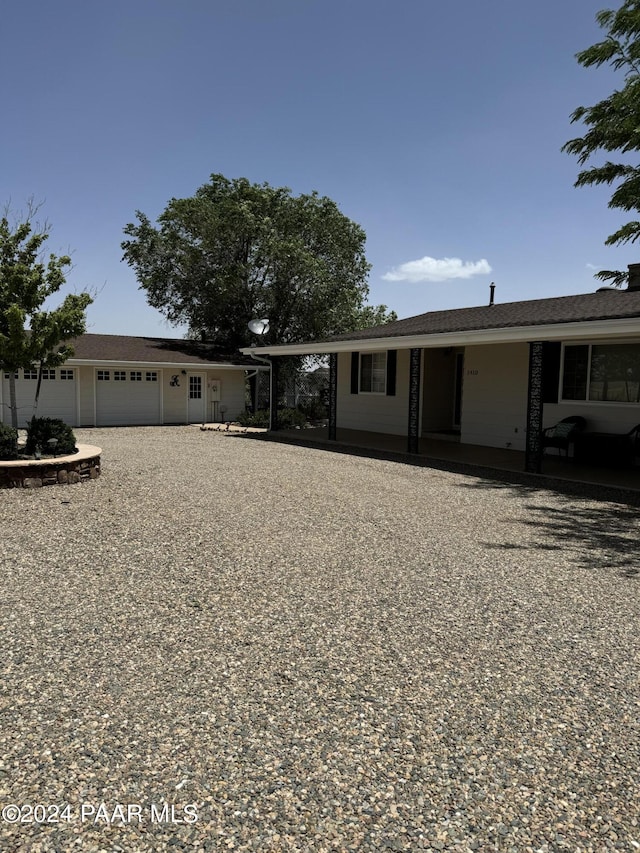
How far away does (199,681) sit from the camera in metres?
3.05

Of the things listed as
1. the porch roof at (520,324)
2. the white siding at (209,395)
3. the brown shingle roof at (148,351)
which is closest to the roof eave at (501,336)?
the porch roof at (520,324)

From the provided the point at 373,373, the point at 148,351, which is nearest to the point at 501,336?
the point at 373,373

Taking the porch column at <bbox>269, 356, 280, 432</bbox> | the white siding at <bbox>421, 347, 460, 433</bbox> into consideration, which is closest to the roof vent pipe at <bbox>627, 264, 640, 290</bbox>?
the white siding at <bbox>421, 347, 460, 433</bbox>

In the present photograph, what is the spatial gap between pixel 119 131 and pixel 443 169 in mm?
8592

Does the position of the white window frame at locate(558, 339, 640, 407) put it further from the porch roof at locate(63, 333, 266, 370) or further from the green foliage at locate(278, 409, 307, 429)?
the porch roof at locate(63, 333, 266, 370)

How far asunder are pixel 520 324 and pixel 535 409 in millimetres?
1544

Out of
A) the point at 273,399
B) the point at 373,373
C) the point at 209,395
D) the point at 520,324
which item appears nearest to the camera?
the point at 520,324

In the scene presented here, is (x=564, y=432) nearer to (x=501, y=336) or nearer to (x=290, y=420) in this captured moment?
(x=501, y=336)

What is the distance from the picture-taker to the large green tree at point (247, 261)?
966 inches

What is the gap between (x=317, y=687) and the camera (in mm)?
3004

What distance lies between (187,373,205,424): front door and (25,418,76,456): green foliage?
11.6m

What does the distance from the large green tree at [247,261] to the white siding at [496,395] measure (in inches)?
511

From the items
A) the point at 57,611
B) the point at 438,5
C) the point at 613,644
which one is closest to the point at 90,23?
the point at 438,5

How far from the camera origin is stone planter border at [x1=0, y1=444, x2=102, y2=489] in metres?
8.14
